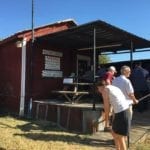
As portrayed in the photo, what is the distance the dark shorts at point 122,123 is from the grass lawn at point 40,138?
2.16 metres

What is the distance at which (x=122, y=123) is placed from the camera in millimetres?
7293

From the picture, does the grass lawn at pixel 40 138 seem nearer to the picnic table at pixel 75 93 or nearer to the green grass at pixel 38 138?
the green grass at pixel 38 138

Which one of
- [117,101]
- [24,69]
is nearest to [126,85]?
[117,101]

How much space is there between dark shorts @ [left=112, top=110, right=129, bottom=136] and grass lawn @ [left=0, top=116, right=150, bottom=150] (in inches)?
85.2

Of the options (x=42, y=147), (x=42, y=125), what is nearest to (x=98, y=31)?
(x=42, y=125)

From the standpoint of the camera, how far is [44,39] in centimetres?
1484

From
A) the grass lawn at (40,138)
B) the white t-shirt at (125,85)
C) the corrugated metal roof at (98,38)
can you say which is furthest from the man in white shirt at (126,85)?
the corrugated metal roof at (98,38)

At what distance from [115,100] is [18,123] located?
5.76 meters

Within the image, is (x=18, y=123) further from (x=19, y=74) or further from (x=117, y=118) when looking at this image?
(x=117, y=118)

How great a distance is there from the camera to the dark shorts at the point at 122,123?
7270 mm

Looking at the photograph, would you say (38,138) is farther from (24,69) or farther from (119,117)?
(24,69)

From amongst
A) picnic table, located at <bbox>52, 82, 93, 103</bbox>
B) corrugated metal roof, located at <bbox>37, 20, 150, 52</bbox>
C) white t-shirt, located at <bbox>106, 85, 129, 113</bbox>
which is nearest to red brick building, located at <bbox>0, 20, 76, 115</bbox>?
corrugated metal roof, located at <bbox>37, 20, 150, 52</bbox>

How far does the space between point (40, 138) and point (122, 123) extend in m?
3.46

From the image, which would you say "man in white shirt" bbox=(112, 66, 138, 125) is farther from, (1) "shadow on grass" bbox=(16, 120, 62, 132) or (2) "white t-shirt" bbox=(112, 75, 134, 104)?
(1) "shadow on grass" bbox=(16, 120, 62, 132)
